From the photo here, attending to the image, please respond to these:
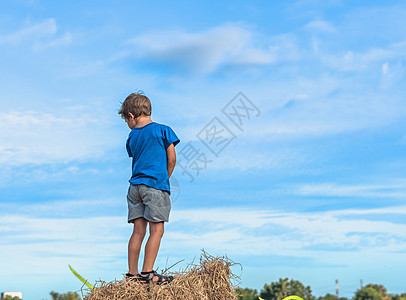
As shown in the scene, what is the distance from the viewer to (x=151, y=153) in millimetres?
5543

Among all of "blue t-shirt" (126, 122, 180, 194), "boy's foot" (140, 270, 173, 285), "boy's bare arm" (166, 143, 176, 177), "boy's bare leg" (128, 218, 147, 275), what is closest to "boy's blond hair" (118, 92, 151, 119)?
"blue t-shirt" (126, 122, 180, 194)

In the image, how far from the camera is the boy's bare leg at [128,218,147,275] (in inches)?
214

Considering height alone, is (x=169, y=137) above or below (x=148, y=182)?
above

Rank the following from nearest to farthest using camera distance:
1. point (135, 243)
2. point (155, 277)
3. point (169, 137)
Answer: point (155, 277)
point (135, 243)
point (169, 137)

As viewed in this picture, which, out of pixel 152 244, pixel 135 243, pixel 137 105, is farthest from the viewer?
pixel 137 105

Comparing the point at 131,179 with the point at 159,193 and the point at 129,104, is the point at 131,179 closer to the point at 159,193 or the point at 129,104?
the point at 159,193

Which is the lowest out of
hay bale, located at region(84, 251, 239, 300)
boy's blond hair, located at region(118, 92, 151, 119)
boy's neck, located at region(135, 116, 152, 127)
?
hay bale, located at region(84, 251, 239, 300)

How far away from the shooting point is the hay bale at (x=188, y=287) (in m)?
4.96

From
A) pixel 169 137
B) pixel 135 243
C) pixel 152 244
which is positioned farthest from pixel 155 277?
pixel 169 137

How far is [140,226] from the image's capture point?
5.46 metres

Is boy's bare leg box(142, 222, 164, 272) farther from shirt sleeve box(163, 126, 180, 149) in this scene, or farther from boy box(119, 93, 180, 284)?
shirt sleeve box(163, 126, 180, 149)

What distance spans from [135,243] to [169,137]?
1.24 metres

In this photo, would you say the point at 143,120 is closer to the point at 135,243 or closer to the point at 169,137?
the point at 169,137

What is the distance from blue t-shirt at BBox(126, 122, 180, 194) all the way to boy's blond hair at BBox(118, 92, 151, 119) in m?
0.18
